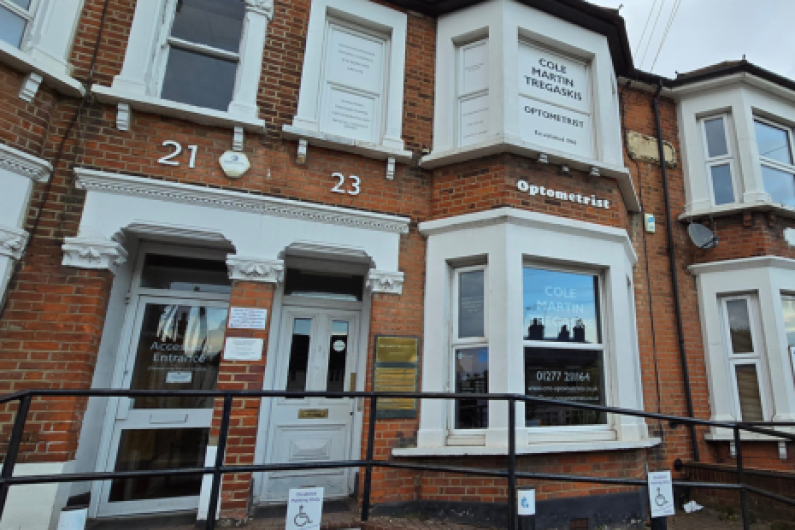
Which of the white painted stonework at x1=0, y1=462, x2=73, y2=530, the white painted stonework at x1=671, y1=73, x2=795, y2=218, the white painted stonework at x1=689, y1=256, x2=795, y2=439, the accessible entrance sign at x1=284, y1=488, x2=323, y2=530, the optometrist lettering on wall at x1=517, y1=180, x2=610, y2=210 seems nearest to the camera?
the accessible entrance sign at x1=284, y1=488, x2=323, y2=530

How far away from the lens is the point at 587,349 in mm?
4547

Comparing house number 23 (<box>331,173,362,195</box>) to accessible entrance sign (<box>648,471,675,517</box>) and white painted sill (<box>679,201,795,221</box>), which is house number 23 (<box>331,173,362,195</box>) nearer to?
accessible entrance sign (<box>648,471,675,517</box>)

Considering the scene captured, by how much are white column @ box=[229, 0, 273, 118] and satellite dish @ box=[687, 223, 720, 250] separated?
591 centimetres

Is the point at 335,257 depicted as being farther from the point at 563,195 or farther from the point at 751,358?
the point at 751,358

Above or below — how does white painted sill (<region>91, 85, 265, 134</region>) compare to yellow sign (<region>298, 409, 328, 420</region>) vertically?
above

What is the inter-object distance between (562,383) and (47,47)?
5.71 meters

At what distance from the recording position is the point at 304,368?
15.4 ft

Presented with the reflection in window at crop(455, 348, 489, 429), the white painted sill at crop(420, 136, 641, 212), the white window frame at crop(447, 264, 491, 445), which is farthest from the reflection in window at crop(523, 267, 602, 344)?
the white painted sill at crop(420, 136, 641, 212)

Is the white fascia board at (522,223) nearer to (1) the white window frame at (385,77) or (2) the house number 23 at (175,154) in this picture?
(1) the white window frame at (385,77)

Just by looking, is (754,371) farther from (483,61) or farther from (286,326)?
(286,326)

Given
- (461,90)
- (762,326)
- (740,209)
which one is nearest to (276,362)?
(461,90)

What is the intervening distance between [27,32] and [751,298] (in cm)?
861

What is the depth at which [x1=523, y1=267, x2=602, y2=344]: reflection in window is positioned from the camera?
14.6ft

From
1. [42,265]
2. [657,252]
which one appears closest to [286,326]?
[42,265]
